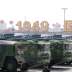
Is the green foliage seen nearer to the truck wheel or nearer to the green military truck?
the green military truck

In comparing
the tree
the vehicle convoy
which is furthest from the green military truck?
the tree

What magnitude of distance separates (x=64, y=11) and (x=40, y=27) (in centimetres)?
921

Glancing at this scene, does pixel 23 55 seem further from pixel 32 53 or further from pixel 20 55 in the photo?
pixel 32 53

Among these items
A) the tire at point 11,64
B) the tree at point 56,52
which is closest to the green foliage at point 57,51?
the tree at point 56,52

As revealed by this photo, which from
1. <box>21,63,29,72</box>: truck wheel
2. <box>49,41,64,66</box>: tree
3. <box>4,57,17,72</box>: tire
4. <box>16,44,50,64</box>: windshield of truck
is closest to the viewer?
<box>4,57,17,72</box>: tire

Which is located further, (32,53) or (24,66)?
(24,66)

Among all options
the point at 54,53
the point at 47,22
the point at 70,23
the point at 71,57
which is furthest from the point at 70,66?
the point at 47,22

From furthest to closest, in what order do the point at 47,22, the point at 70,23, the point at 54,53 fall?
1. the point at 47,22
2. the point at 70,23
3. the point at 54,53

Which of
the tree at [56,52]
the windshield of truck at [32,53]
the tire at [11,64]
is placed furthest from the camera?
the tree at [56,52]

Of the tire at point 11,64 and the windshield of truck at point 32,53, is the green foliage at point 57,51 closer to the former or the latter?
the windshield of truck at point 32,53

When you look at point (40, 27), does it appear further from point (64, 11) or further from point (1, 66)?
point (1, 66)

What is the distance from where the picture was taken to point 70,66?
22922mm

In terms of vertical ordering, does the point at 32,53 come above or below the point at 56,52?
above

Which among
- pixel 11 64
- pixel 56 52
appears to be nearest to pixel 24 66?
pixel 11 64
